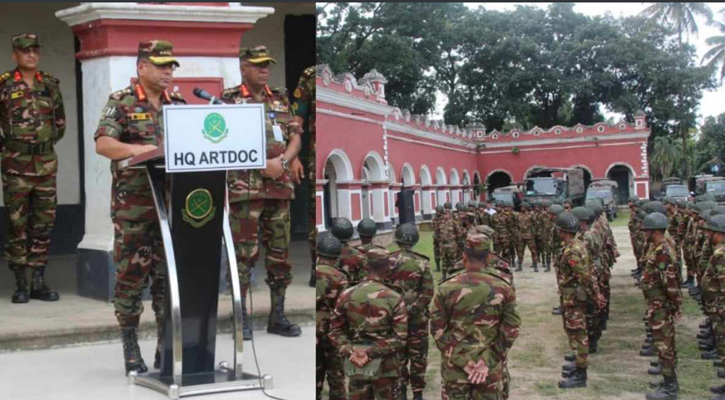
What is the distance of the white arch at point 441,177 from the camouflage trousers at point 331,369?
1.47 meters

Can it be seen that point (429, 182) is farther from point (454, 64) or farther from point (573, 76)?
point (573, 76)

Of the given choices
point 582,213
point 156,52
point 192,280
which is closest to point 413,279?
point 192,280

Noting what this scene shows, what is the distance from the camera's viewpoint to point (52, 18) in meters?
8.61

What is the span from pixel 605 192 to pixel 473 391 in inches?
179

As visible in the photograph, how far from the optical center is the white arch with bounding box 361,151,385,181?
4773 mm

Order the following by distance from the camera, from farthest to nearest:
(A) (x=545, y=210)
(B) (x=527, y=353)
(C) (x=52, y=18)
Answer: (A) (x=545, y=210) → (C) (x=52, y=18) → (B) (x=527, y=353)

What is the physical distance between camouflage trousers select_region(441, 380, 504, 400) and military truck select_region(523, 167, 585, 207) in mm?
2776

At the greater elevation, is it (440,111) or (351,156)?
(440,111)

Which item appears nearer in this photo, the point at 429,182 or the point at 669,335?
the point at 429,182

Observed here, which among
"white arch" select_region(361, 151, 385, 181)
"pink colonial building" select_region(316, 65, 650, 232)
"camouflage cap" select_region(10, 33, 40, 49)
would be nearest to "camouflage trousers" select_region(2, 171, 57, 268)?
"camouflage cap" select_region(10, 33, 40, 49)

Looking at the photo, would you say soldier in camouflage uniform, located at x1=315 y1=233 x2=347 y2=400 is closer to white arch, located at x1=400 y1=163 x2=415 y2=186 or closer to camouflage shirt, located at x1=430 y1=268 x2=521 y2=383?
camouflage shirt, located at x1=430 y1=268 x2=521 y2=383

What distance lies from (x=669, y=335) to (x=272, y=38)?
5.26 metres

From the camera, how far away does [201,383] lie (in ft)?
12.8

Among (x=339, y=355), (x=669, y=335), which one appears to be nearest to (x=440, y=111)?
(x=339, y=355)
